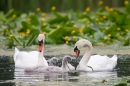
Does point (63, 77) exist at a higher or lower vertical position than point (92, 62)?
lower

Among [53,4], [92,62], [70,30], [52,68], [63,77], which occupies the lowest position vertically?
[63,77]

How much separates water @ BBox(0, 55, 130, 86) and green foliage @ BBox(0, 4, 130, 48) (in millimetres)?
2463

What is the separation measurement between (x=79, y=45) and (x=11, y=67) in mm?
1380

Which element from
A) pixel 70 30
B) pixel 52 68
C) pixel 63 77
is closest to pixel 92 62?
pixel 52 68

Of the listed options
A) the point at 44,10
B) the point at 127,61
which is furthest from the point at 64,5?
the point at 127,61

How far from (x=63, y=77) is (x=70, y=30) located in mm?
4739

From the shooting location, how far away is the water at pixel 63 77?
869 cm

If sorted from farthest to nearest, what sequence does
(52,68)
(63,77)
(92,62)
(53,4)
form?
(53,4) → (92,62) → (52,68) → (63,77)

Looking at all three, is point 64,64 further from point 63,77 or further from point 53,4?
point 53,4

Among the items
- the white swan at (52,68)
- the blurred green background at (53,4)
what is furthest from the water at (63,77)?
the blurred green background at (53,4)

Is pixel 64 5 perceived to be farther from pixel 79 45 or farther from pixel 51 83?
pixel 51 83

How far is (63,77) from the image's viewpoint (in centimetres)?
948

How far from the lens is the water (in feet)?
28.5

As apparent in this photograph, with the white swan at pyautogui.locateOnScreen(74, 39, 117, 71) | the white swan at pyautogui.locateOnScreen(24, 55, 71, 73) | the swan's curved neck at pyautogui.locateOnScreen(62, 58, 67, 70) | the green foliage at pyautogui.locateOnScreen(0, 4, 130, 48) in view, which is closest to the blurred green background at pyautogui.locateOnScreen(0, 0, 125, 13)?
the green foliage at pyautogui.locateOnScreen(0, 4, 130, 48)
